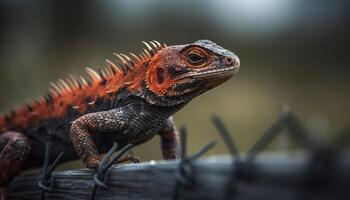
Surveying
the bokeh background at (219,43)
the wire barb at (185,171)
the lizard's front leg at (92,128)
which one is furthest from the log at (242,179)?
the bokeh background at (219,43)

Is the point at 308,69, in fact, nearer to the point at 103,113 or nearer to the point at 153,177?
the point at 103,113

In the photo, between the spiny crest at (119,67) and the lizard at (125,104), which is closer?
the lizard at (125,104)

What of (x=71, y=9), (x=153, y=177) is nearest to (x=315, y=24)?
(x=71, y=9)

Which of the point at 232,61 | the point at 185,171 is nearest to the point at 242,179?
the point at 185,171

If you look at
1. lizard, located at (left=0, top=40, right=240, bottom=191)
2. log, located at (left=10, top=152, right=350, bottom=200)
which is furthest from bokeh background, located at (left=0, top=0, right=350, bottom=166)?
log, located at (left=10, top=152, right=350, bottom=200)

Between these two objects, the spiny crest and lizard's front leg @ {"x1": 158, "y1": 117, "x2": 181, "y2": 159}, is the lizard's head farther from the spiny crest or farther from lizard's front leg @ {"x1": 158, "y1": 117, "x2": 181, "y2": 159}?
lizard's front leg @ {"x1": 158, "y1": 117, "x2": 181, "y2": 159}

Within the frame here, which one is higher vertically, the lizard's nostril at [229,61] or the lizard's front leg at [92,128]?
the lizard's nostril at [229,61]

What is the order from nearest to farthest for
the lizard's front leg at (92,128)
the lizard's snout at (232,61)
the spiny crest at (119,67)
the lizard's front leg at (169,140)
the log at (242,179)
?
the log at (242,179) < the lizard's front leg at (92,128) < the lizard's snout at (232,61) < the spiny crest at (119,67) < the lizard's front leg at (169,140)

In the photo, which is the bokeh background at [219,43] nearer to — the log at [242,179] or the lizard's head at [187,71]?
the lizard's head at [187,71]
